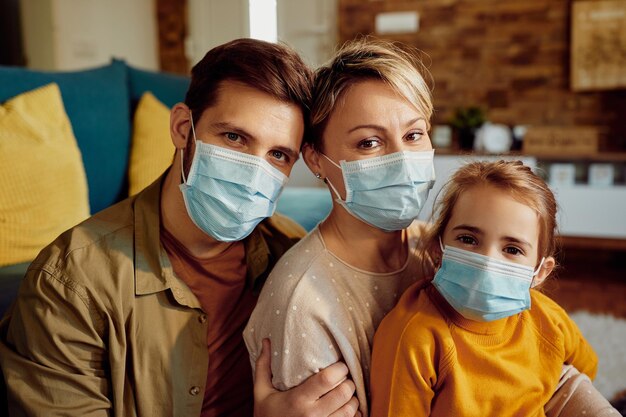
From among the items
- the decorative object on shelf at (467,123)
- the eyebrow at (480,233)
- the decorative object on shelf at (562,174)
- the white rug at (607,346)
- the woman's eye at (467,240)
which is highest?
the eyebrow at (480,233)

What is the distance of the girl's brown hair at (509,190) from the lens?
3.21 feet

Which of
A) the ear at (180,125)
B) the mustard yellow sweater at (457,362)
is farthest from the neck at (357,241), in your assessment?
the ear at (180,125)

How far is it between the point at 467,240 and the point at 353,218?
0.79ft

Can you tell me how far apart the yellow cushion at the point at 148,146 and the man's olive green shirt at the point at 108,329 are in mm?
798

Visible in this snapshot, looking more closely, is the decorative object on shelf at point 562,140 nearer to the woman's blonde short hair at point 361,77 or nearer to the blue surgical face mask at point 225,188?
the woman's blonde short hair at point 361,77

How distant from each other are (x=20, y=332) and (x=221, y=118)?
0.55m

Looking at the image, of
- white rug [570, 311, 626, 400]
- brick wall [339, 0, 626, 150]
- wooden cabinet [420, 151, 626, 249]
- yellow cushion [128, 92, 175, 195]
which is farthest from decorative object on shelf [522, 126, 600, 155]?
yellow cushion [128, 92, 175, 195]

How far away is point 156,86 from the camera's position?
7.07 ft

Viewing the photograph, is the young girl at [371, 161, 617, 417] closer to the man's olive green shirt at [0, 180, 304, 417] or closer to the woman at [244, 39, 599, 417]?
the woman at [244, 39, 599, 417]

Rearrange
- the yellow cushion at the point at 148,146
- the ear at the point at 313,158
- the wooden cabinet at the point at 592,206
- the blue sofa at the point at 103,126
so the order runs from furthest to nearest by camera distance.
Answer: the wooden cabinet at the point at 592,206
the yellow cushion at the point at 148,146
the blue sofa at the point at 103,126
the ear at the point at 313,158

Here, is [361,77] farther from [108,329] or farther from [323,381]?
[108,329]

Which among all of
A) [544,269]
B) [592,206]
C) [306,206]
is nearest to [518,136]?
[592,206]

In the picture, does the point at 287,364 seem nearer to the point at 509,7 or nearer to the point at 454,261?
the point at 454,261

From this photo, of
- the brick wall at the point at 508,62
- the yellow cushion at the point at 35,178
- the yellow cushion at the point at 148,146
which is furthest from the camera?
the brick wall at the point at 508,62
